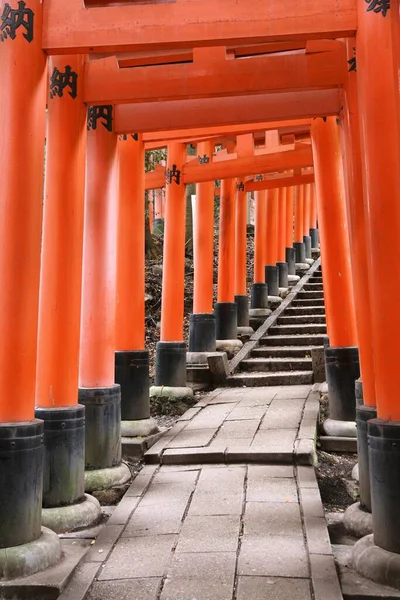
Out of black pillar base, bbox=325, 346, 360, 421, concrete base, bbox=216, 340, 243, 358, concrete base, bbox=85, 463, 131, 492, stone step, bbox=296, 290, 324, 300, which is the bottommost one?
concrete base, bbox=85, 463, 131, 492

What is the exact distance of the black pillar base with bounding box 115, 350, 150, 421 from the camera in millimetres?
7047

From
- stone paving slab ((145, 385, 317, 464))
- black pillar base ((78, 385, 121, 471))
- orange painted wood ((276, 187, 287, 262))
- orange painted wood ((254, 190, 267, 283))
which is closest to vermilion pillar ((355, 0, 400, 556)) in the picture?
stone paving slab ((145, 385, 317, 464))

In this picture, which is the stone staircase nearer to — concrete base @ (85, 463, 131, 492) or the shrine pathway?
the shrine pathway

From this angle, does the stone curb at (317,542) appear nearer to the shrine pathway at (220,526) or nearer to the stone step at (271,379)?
the shrine pathway at (220,526)

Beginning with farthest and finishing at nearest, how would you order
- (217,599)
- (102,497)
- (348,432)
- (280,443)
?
1. (348,432)
2. (280,443)
3. (102,497)
4. (217,599)

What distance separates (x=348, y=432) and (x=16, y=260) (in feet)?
13.2

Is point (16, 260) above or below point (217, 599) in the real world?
above

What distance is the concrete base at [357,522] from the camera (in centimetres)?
427

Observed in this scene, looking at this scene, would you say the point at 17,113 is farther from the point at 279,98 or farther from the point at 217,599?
the point at 217,599

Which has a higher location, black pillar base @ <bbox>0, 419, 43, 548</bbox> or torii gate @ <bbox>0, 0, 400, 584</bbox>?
torii gate @ <bbox>0, 0, 400, 584</bbox>

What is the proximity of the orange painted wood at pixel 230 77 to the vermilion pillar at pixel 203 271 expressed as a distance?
587 centimetres

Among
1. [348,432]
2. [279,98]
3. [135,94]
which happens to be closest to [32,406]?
[135,94]

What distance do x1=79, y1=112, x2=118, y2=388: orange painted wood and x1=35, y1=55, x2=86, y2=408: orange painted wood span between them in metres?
0.74

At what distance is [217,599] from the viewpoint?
338 centimetres
